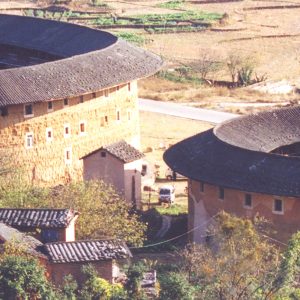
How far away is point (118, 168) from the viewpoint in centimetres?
4853

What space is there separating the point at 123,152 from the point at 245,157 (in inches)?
363

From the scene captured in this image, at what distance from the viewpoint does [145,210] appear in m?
47.9

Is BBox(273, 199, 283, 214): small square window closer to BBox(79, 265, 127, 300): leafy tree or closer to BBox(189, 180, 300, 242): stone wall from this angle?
BBox(189, 180, 300, 242): stone wall

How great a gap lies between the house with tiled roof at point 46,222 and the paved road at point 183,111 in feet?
92.4

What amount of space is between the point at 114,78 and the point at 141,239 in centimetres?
1237

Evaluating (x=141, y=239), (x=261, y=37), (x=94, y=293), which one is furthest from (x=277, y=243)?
(x=261, y=37)

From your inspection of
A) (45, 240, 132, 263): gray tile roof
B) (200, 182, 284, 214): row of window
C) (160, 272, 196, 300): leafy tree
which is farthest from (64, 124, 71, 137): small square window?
(160, 272, 196, 300): leafy tree

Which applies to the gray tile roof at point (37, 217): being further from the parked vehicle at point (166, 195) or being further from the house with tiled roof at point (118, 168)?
the parked vehicle at point (166, 195)

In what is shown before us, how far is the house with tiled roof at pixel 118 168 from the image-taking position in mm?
48406

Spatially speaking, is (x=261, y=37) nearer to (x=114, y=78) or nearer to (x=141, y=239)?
(x=114, y=78)

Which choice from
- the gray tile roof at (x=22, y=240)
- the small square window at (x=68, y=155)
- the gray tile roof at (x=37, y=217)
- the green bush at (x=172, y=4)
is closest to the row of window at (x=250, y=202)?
the gray tile roof at (x=37, y=217)

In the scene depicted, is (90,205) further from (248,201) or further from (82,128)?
(82,128)

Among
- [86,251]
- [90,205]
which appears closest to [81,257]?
[86,251]

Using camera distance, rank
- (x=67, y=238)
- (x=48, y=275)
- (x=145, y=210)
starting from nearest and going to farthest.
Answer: (x=48, y=275) → (x=67, y=238) → (x=145, y=210)
